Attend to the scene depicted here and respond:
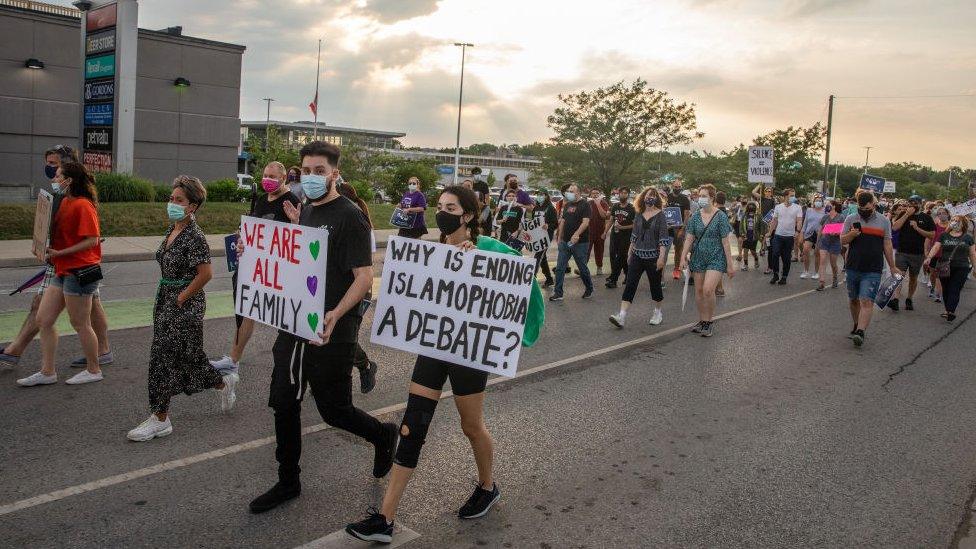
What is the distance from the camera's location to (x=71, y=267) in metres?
5.93

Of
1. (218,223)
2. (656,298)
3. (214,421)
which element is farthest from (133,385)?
(218,223)

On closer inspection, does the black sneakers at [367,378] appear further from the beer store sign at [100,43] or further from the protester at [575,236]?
the beer store sign at [100,43]

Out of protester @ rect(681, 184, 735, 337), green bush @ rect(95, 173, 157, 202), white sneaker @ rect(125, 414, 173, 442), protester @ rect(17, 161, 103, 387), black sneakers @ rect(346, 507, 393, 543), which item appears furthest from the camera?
green bush @ rect(95, 173, 157, 202)

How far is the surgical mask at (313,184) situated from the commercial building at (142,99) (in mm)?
21949

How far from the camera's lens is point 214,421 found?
5438mm

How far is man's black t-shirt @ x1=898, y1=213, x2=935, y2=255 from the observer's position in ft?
40.3

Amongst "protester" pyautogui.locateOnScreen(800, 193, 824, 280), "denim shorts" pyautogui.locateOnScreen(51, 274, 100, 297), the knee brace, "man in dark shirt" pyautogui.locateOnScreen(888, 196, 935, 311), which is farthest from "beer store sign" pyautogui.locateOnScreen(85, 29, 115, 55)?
the knee brace

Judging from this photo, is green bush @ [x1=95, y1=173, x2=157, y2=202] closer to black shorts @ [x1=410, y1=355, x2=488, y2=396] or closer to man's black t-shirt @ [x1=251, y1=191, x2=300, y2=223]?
man's black t-shirt @ [x1=251, y1=191, x2=300, y2=223]

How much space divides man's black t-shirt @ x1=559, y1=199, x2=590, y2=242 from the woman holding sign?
327 inches

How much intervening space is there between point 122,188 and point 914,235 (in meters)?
18.1

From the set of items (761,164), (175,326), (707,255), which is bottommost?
(175,326)

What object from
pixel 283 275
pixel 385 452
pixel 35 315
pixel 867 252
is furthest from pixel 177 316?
pixel 867 252

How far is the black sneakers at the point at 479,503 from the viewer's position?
4.12 metres

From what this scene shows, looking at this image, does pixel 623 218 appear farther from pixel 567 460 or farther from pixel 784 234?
pixel 567 460
